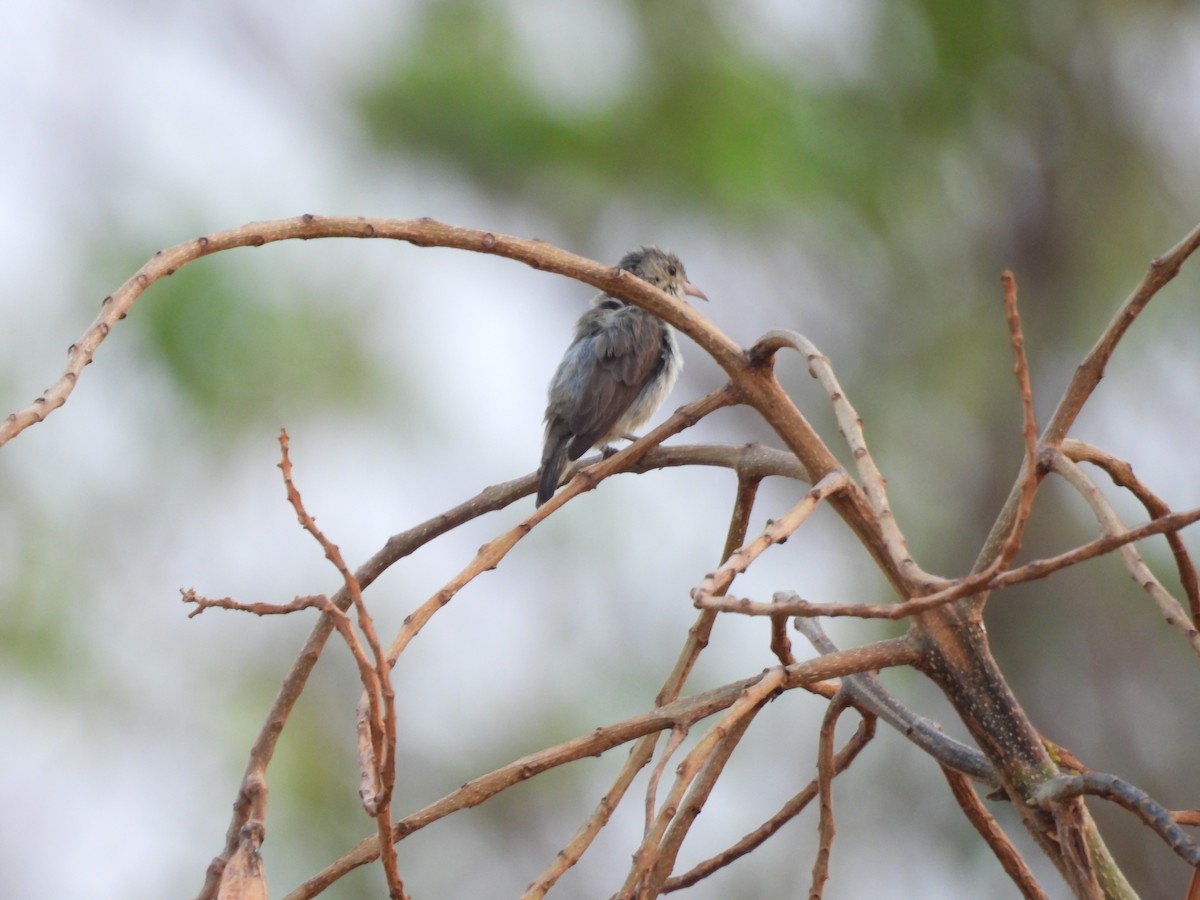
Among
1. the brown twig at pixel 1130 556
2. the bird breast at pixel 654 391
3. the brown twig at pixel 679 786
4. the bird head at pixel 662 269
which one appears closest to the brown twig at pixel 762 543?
the brown twig at pixel 679 786

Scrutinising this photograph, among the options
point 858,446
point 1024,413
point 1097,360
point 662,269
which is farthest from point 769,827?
point 662,269

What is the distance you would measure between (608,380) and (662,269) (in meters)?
1.02

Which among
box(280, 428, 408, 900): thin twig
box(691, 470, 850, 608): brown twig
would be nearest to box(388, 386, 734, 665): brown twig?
box(280, 428, 408, 900): thin twig

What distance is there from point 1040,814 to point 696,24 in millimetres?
7398

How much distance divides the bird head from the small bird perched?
1.46 ft

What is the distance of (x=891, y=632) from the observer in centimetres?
664

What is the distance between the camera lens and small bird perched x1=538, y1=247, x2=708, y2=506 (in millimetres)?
4727

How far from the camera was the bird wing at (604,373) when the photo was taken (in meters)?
4.75

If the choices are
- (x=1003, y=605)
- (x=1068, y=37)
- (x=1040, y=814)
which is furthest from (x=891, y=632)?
(x=1040, y=814)

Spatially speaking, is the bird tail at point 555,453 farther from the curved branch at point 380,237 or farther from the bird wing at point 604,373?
the curved branch at point 380,237

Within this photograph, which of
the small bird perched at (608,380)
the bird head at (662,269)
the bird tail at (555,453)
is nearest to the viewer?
the bird tail at (555,453)

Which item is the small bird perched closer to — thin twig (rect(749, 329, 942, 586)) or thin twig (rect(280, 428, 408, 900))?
thin twig (rect(749, 329, 942, 586))

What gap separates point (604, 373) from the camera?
4871 mm

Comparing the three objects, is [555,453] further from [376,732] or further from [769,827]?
[376,732]
